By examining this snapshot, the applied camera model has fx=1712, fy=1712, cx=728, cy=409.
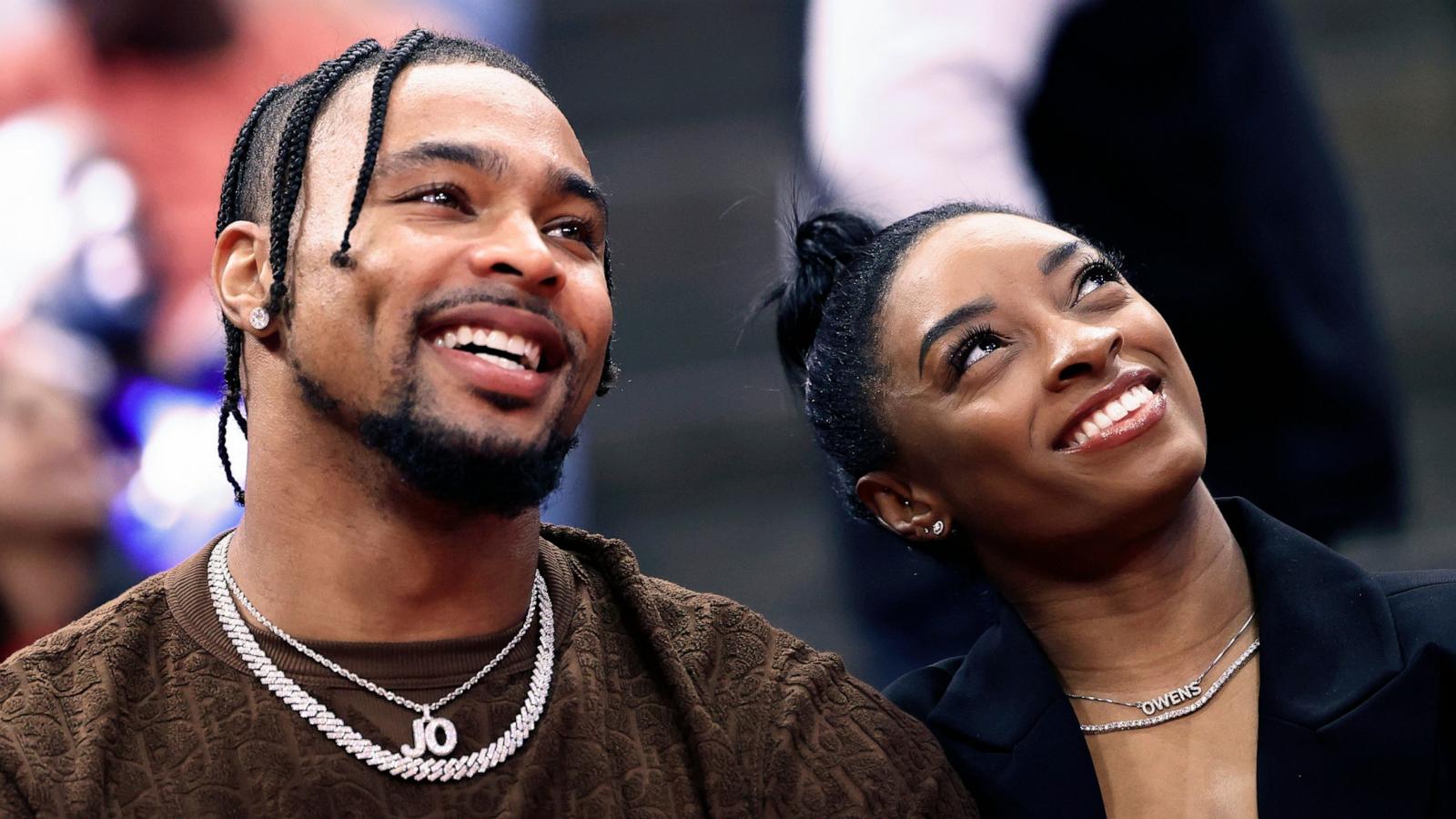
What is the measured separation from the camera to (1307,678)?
255 cm

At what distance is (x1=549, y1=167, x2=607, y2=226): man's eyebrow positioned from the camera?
2473 mm

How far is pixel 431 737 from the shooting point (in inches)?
89.0

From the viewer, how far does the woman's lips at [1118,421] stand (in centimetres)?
262

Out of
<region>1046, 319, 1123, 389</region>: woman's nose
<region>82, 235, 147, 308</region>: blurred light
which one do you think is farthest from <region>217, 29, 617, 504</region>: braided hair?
<region>82, 235, 147, 308</region>: blurred light

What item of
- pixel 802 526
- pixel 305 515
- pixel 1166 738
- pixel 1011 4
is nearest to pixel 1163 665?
pixel 1166 738

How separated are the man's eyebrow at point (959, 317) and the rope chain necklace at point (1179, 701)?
0.65 metres

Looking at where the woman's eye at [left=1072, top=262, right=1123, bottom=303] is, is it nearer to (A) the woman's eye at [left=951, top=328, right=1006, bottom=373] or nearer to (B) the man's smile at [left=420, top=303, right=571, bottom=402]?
(A) the woman's eye at [left=951, top=328, right=1006, bottom=373]

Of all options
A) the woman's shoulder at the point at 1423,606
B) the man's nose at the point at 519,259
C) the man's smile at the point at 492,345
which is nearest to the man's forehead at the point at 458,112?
the man's nose at the point at 519,259

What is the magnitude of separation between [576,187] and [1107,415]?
0.89 metres

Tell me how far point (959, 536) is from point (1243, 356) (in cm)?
131

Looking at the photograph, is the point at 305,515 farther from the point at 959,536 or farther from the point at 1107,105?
the point at 1107,105

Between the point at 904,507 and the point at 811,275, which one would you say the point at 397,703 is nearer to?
the point at 904,507

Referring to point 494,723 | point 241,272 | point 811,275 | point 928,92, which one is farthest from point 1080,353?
point 928,92

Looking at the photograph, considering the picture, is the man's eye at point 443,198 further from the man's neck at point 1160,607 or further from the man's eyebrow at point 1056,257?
the man's neck at point 1160,607
